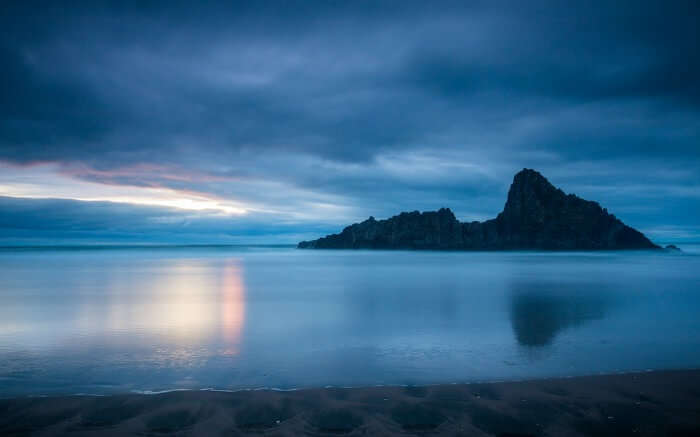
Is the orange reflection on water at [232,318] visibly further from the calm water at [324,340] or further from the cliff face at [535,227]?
the cliff face at [535,227]

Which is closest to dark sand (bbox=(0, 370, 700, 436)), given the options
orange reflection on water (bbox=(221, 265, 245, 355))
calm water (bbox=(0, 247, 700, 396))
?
calm water (bbox=(0, 247, 700, 396))

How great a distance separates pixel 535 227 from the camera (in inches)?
5290

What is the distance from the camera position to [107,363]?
9.81 metres

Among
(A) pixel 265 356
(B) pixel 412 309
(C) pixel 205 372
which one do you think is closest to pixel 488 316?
(B) pixel 412 309

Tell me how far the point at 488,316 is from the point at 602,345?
18.6 feet

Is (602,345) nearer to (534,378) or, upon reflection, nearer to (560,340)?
(560,340)

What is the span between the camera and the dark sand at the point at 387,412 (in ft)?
19.9

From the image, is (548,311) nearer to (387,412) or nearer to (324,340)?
(324,340)

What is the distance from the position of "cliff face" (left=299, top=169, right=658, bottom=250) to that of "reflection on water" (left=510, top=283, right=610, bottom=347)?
115614mm

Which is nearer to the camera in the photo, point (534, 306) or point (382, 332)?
point (382, 332)

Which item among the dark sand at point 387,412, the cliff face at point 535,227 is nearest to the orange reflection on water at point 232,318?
the dark sand at point 387,412

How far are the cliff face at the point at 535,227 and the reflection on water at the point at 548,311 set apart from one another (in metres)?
116

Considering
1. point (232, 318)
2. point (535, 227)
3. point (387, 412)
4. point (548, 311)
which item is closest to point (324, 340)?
point (232, 318)

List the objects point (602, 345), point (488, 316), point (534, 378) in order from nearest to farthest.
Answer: point (534, 378), point (602, 345), point (488, 316)
